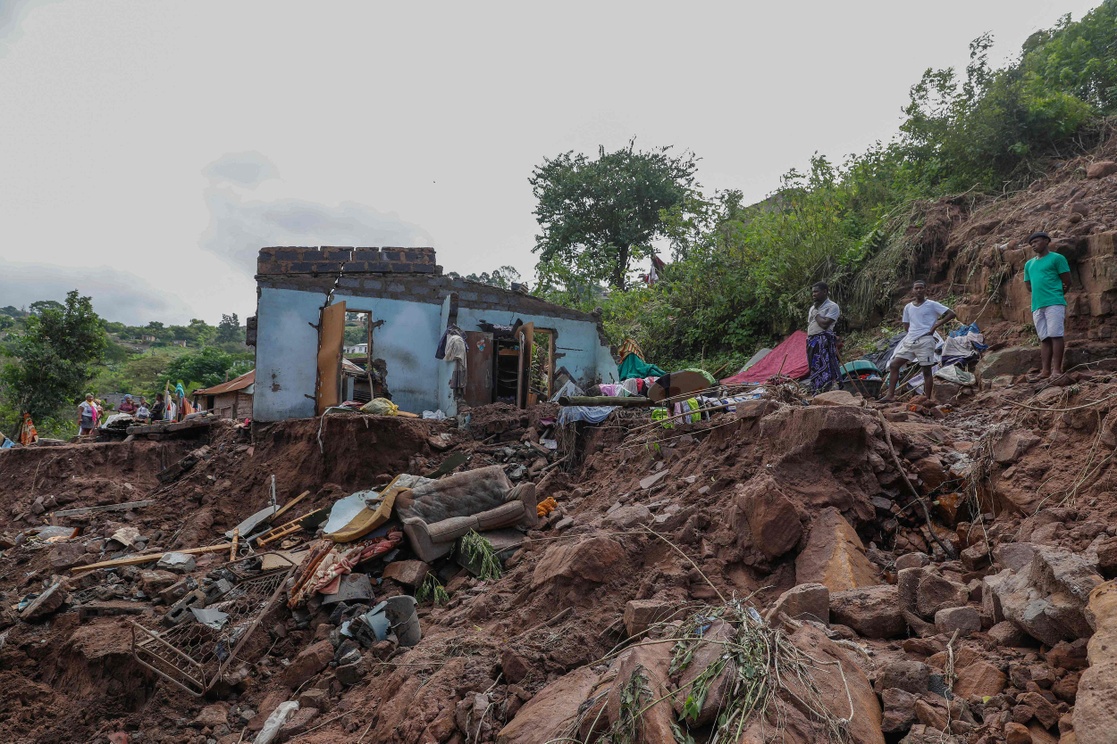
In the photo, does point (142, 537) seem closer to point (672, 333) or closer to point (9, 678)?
point (9, 678)

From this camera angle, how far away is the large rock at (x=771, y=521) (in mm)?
3820

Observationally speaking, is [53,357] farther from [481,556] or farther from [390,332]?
[481,556]

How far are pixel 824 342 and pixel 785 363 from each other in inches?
148

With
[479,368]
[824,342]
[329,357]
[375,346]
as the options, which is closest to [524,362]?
[479,368]

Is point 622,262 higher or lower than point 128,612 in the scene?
higher

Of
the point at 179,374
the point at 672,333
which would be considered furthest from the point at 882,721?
the point at 179,374

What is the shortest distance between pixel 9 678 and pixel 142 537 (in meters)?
2.91

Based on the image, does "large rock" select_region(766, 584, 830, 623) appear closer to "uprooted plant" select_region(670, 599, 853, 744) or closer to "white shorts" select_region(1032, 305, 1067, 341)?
"uprooted plant" select_region(670, 599, 853, 744)

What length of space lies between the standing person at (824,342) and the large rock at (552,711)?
591 centimetres

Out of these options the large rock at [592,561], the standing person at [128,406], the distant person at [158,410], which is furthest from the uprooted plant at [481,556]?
the standing person at [128,406]

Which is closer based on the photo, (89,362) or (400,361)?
(400,361)

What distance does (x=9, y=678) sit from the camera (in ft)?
22.4

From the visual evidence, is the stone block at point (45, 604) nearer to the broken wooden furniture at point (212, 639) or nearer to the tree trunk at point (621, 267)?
the broken wooden furniture at point (212, 639)

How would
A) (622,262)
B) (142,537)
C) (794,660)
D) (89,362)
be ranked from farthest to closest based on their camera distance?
(622,262) → (89,362) → (142,537) → (794,660)
